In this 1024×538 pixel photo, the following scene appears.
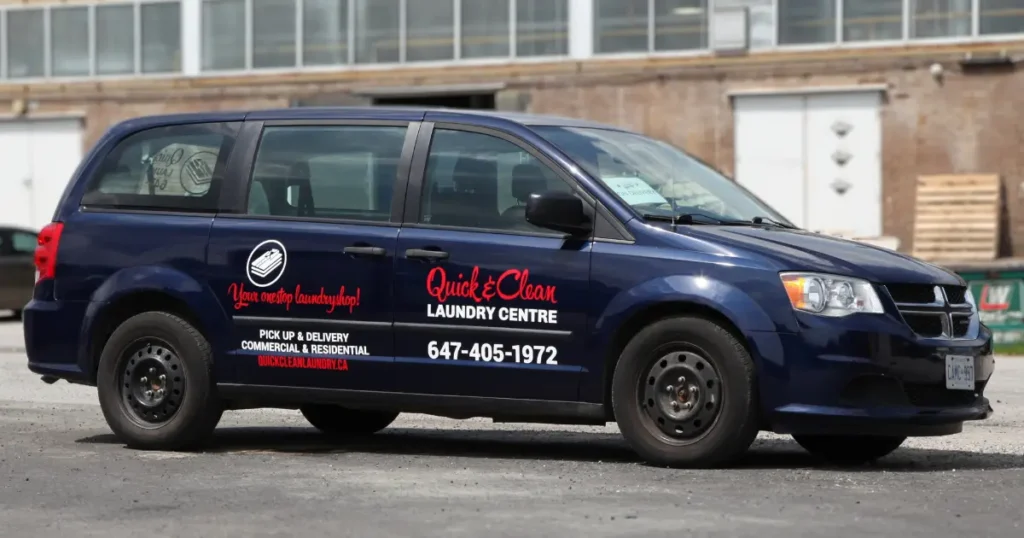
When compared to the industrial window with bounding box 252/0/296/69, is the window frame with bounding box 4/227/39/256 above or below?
below

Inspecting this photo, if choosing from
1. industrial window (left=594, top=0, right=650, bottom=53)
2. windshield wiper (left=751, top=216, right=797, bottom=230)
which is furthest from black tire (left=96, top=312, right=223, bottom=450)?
industrial window (left=594, top=0, right=650, bottom=53)

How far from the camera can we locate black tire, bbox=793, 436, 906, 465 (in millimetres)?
9812

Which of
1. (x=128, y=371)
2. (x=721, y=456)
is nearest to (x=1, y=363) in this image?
(x=128, y=371)

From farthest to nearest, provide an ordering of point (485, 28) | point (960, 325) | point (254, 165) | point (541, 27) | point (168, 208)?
point (485, 28)
point (541, 27)
point (168, 208)
point (254, 165)
point (960, 325)

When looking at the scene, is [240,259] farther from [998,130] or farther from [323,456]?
[998,130]

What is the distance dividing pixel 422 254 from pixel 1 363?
10463mm

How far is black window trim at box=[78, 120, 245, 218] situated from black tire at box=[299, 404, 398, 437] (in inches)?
59.5

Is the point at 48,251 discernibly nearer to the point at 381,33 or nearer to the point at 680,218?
the point at 680,218

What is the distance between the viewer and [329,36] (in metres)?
36.6

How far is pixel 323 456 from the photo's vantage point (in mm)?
9945

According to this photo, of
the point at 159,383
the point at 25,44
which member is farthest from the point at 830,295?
the point at 25,44

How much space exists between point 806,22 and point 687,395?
24.9 metres

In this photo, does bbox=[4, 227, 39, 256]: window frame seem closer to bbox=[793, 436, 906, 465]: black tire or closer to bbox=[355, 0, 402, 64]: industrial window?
bbox=[355, 0, 402, 64]: industrial window

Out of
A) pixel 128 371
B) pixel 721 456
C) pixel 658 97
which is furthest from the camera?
pixel 658 97
